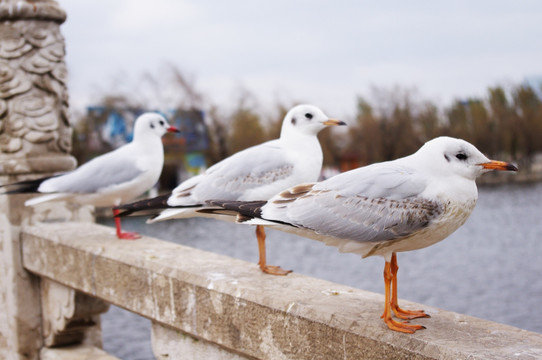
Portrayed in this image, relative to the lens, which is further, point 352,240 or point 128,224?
point 128,224

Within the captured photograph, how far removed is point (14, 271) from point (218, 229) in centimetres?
2278

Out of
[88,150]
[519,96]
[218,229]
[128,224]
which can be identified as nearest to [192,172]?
[88,150]

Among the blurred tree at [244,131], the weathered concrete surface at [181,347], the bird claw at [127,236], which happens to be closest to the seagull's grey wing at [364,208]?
the weathered concrete surface at [181,347]

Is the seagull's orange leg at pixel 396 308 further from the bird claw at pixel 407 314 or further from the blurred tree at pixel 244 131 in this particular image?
the blurred tree at pixel 244 131

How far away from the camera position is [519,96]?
66062 mm

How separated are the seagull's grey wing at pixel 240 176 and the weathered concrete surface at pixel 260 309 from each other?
360 millimetres

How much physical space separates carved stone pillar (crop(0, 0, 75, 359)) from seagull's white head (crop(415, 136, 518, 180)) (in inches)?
136

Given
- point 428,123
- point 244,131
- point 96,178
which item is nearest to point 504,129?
point 428,123

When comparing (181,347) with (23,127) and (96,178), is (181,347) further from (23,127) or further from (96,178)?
(23,127)

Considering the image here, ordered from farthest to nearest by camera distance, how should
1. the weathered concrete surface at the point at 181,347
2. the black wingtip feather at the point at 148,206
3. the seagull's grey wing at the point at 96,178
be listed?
the seagull's grey wing at the point at 96,178
the black wingtip feather at the point at 148,206
the weathered concrete surface at the point at 181,347

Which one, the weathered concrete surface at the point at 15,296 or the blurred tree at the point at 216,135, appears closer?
the weathered concrete surface at the point at 15,296

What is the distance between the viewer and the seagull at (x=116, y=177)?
440cm

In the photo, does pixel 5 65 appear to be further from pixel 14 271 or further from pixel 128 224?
pixel 128 224

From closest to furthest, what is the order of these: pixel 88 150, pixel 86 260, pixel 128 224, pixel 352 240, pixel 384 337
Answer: pixel 384 337
pixel 352 240
pixel 86 260
pixel 128 224
pixel 88 150
